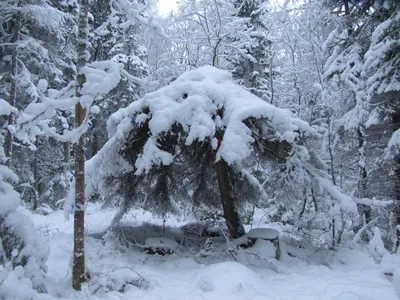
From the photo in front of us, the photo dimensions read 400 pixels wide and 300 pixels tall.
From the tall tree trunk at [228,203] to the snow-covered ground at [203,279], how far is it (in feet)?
4.27

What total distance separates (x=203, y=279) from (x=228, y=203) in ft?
9.51

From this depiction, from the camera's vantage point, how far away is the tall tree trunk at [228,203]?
8.03 m

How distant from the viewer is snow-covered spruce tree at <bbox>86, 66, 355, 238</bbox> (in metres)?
6.83

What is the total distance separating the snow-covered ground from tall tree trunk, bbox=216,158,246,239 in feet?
4.27

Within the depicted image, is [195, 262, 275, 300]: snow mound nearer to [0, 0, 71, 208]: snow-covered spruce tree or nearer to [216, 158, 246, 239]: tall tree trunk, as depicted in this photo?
[216, 158, 246, 239]: tall tree trunk

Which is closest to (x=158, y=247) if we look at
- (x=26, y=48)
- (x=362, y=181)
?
(x=362, y=181)

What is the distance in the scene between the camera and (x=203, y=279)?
5453 millimetres

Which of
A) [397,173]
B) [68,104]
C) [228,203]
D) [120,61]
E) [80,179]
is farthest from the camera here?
[120,61]

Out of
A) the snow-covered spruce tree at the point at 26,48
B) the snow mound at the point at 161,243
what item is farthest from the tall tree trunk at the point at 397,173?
the snow-covered spruce tree at the point at 26,48

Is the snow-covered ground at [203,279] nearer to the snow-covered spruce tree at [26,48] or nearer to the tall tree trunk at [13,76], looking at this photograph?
the snow-covered spruce tree at [26,48]

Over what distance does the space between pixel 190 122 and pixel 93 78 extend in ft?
8.17

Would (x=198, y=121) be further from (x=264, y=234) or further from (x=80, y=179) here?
(x=264, y=234)

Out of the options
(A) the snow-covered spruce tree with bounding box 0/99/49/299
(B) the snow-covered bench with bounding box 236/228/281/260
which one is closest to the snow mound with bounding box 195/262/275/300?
(B) the snow-covered bench with bounding box 236/228/281/260

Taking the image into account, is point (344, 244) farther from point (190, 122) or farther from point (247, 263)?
point (190, 122)
